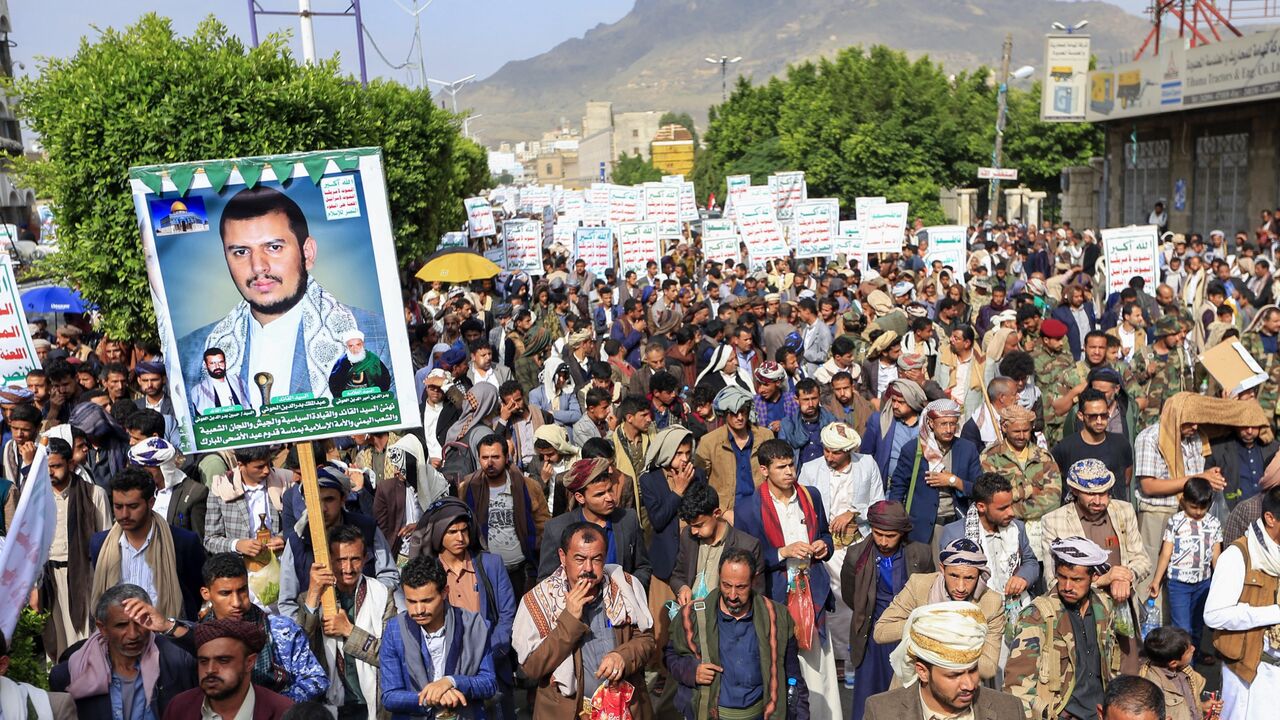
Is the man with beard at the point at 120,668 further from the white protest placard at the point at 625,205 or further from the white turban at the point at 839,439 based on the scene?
the white protest placard at the point at 625,205

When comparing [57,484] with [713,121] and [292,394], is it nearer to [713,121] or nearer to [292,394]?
[292,394]

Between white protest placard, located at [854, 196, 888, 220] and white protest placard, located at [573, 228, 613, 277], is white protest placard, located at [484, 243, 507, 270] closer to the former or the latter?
white protest placard, located at [573, 228, 613, 277]

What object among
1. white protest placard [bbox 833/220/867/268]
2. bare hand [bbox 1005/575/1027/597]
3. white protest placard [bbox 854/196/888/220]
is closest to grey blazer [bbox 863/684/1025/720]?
bare hand [bbox 1005/575/1027/597]

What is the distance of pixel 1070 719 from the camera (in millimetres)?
5363

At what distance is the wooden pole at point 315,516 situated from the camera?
5449 mm

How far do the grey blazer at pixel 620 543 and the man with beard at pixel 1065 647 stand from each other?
6.20ft

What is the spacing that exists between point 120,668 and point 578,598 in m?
1.80

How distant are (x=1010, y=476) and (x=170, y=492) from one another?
481 cm

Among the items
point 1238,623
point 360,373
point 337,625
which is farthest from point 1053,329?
point 337,625

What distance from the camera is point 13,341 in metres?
9.76

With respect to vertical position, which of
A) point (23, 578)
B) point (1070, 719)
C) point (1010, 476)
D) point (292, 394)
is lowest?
point (1070, 719)

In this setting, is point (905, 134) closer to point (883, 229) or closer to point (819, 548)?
point (883, 229)

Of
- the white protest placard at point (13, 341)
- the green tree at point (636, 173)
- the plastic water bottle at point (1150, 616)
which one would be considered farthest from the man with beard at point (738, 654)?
the green tree at point (636, 173)

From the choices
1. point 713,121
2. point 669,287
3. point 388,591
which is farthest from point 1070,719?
point 713,121
